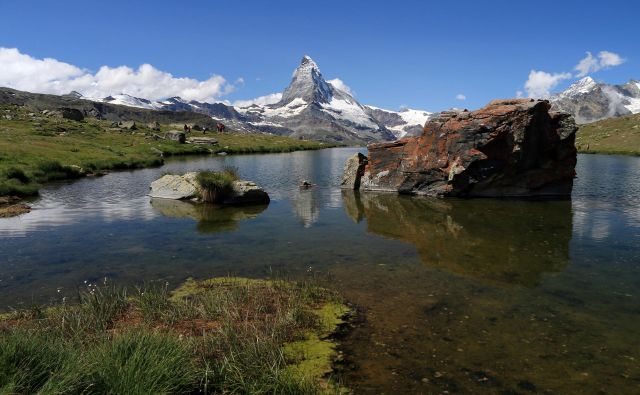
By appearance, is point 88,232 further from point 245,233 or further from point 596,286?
point 596,286

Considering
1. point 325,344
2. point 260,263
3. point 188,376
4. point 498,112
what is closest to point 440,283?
point 325,344

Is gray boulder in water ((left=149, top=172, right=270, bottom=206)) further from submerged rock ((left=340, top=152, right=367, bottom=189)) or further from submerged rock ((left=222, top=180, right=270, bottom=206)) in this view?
submerged rock ((left=340, top=152, right=367, bottom=189))

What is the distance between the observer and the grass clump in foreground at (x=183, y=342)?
25.8 feet

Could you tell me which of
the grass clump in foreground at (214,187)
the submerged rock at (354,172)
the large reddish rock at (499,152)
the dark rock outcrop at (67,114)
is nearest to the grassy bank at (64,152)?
the grass clump in foreground at (214,187)

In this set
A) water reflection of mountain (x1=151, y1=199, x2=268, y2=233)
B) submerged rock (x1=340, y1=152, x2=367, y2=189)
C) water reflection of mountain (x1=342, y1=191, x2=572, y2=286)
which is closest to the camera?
water reflection of mountain (x1=342, y1=191, x2=572, y2=286)

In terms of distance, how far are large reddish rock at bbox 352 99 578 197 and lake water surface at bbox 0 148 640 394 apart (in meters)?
2.81

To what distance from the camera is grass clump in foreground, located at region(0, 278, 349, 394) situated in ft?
25.8

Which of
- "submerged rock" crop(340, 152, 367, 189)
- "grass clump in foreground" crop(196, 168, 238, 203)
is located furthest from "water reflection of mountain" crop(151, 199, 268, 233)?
"submerged rock" crop(340, 152, 367, 189)

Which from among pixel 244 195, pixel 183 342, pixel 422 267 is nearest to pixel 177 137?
pixel 244 195

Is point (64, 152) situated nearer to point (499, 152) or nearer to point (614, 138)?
point (499, 152)

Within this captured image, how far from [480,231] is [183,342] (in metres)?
20.6

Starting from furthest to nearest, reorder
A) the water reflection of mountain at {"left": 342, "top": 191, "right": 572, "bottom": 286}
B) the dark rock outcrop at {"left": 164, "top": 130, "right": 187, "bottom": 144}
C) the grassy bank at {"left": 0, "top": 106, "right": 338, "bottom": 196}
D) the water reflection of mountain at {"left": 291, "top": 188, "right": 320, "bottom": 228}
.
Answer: the dark rock outcrop at {"left": 164, "top": 130, "right": 187, "bottom": 144} < the grassy bank at {"left": 0, "top": 106, "right": 338, "bottom": 196} < the water reflection of mountain at {"left": 291, "top": 188, "right": 320, "bottom": 228} < the water reflection of mountain at {"left": 342, "top": 191, "right": 572, "bottom": 286}

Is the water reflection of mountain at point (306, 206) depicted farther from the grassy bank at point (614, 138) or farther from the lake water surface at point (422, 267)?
the grassy bank at point (614, 138)

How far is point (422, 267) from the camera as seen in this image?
19.0 m
